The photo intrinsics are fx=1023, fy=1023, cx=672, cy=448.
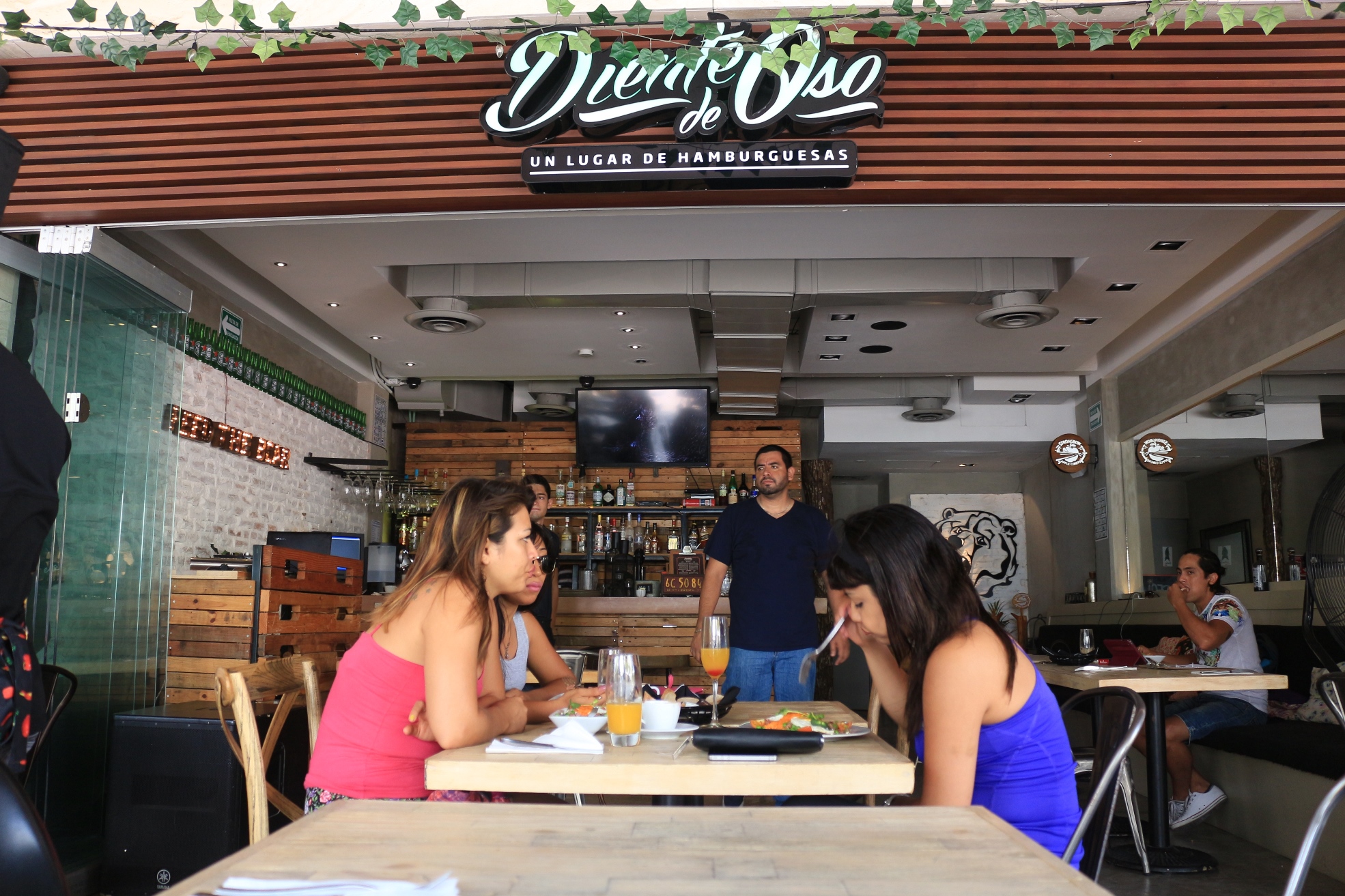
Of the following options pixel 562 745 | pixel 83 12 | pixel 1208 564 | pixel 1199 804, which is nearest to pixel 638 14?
pixel 83 12

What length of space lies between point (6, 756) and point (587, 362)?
614 centimetres

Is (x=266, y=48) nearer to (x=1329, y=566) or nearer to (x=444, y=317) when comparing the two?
(x=444, y=317)

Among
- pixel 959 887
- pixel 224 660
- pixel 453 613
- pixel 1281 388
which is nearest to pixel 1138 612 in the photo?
pixel 1281 388

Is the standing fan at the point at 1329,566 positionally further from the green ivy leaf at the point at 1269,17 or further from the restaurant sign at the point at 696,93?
the restaurant sign at the point at 696,93

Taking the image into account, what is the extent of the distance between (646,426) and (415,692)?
6599 mm

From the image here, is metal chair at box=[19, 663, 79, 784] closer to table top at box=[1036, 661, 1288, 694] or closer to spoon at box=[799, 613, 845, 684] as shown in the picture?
spoon at box=[799, 613, 845, 684]

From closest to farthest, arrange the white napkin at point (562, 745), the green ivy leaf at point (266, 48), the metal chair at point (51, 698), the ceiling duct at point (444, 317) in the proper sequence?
1. the white napkin at point (562, 745)
2. the metal chair at point (51, 698)
3. the green ivy leaf at point (266, 48)
4. the ceiling duct at point (444, 317)

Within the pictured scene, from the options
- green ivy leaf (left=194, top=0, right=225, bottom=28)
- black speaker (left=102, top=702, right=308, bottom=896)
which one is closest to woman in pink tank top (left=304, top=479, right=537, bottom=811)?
black speaker (left=102, top=702, right=308, bottom=896)

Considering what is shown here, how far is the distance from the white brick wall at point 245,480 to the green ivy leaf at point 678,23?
139 inches

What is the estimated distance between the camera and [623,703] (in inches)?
77.4

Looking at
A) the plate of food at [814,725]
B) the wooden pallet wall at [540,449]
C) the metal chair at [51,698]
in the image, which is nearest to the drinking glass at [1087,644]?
the plate of food at [814,725]

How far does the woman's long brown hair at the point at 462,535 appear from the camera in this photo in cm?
220

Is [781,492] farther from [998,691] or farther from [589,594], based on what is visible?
[589,594]

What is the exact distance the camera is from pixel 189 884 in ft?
3.20
